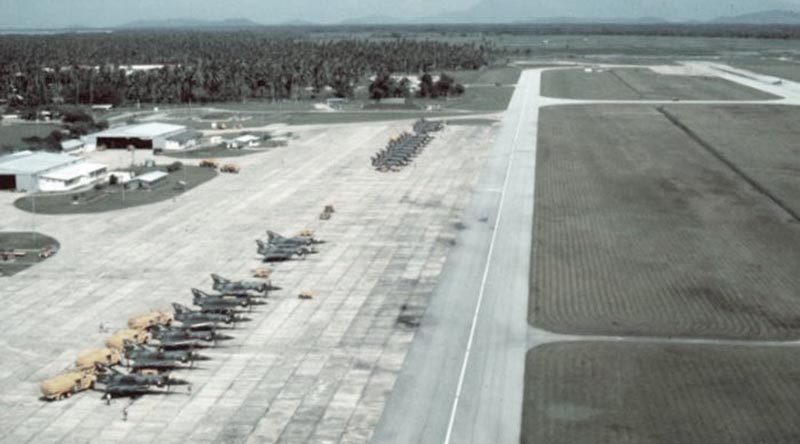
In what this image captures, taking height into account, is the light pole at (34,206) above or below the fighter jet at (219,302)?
above

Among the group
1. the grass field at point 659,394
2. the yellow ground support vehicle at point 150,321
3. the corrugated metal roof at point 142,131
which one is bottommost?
the grass field at point 659,394

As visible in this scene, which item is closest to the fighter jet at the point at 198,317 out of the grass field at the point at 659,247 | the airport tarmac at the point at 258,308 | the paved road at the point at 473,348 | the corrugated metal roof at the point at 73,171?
the airport tarmac at the point at 258,308

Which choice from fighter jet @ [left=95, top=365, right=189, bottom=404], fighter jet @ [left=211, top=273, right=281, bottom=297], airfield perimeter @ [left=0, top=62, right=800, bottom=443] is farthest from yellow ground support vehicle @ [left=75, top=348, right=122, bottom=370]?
fighter jet @ [left=211, top=273, right=281, bottom=297]

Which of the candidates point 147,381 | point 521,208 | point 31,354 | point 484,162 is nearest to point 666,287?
point 521,208

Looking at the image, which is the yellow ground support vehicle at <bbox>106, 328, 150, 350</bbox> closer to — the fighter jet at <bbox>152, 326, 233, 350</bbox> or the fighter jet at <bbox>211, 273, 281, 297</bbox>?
the fighter jet at <bbox>152, 326, 233, 350</bbox>

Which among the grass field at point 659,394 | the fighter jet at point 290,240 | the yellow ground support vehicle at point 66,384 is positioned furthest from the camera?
the fighter jet at point 290,240

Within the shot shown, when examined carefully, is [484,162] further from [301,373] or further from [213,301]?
[301,373]

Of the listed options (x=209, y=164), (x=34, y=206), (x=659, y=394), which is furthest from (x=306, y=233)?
(x=209, y=164)

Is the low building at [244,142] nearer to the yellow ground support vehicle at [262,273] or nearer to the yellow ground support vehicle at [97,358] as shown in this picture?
the yellow ground support vehicle at [262,273]
